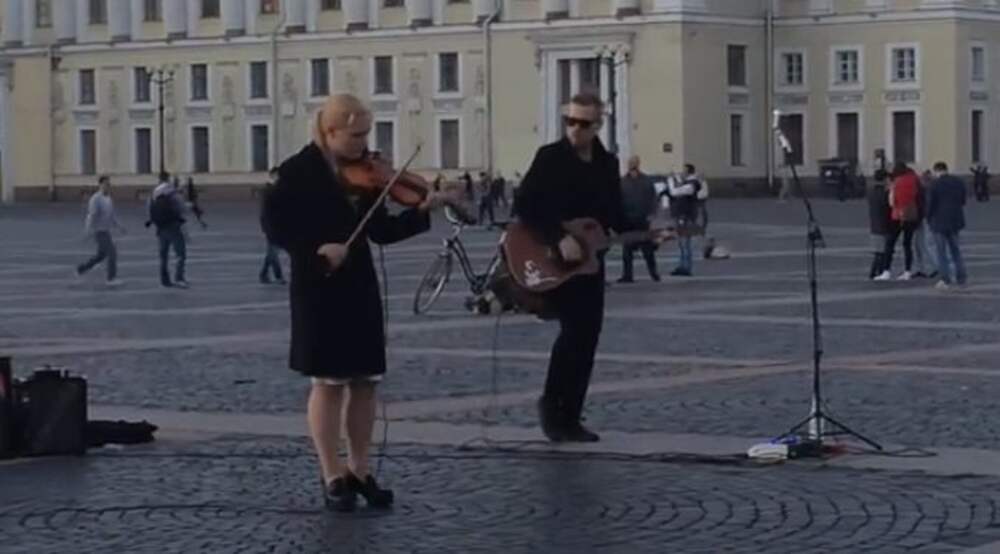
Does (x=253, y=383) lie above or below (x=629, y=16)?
below

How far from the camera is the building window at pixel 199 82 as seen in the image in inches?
3858

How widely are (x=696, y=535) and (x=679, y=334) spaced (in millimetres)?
12756

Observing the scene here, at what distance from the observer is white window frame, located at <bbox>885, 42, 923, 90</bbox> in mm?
85938

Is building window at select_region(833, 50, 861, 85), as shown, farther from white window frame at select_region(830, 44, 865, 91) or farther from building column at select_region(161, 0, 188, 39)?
building column at select_region(161, 0, 188, 39)

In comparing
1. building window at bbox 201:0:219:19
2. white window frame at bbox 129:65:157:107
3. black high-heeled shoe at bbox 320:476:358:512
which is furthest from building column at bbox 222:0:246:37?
black high-heeled shoe at bbox 320:476:358:512

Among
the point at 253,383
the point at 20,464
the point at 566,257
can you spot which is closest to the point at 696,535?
the point at 566,257

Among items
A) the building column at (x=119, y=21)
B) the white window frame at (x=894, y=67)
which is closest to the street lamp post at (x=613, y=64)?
the white window frame at (x=894, y=67)

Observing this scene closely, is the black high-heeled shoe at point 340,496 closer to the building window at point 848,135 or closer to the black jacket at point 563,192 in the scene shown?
the black jacket at point 563,192

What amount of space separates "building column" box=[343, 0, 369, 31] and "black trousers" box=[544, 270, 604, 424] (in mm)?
80502

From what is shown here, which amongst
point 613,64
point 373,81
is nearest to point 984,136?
point 613,64

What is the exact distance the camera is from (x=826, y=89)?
87.8 m

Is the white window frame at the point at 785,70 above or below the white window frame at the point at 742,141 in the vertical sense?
above

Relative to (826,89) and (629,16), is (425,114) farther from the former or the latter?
(826,89)

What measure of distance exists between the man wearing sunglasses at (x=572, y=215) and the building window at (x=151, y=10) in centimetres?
8715
